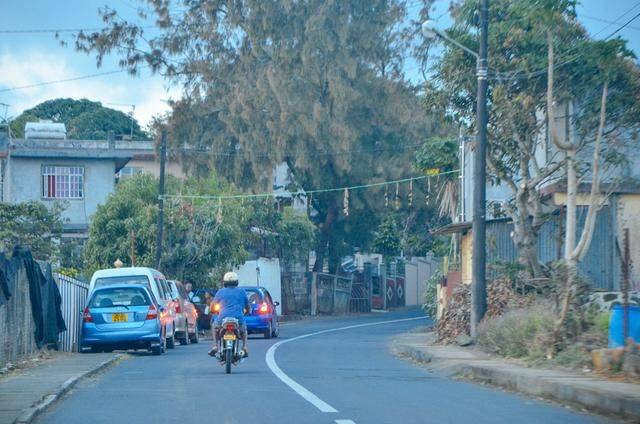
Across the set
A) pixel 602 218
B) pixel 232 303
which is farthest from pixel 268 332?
pixel 232 303

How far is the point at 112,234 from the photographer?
3809 cm

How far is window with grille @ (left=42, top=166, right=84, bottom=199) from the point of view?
148 feet

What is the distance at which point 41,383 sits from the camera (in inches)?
597

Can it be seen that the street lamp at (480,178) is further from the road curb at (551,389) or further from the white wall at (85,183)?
the white wall at (85,183)

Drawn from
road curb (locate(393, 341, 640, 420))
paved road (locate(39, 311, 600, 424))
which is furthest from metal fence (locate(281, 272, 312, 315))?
road curb (locate(393, 341, 640, 420))

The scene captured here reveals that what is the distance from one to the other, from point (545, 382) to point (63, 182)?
34.3 meters

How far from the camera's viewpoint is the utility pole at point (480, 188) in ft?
74.7

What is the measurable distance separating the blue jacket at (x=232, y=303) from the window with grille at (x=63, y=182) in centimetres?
2820

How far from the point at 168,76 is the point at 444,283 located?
2447cm

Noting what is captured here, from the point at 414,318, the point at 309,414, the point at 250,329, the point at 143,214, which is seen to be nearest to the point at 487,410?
the point at 309,414

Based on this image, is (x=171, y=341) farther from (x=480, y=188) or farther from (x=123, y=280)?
(x=480, y=188)

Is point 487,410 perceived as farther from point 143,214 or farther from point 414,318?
point 414,318

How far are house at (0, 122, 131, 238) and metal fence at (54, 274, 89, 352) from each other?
1899 cm

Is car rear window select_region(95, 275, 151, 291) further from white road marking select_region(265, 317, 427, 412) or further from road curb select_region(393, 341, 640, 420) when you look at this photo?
road curb select_region(393, 341, 640, 420)
